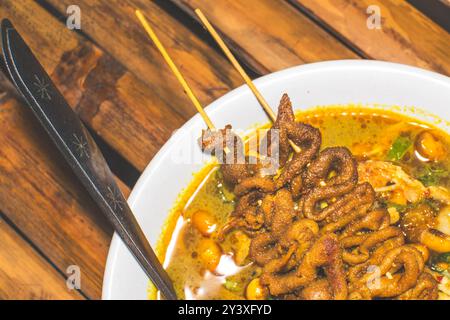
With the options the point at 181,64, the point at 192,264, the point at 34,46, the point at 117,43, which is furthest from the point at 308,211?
the point at 34,46

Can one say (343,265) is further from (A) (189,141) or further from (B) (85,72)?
(B) (85,72)

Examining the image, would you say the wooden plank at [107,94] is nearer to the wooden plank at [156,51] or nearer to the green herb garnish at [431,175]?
the wooden plank at [156,51]

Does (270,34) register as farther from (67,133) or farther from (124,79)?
(67,133)

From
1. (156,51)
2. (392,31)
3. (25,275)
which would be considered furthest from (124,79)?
(392,31)

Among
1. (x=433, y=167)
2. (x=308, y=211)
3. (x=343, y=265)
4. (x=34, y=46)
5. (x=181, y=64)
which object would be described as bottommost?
(x=343, y=265)

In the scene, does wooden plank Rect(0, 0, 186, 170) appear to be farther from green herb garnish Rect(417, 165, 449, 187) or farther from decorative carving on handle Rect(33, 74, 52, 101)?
green herb garnish Rect(417, 165, 449, 187)

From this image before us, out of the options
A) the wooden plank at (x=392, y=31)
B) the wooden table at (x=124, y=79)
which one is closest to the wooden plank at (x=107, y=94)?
the wooden table at (x=124, y=79)
